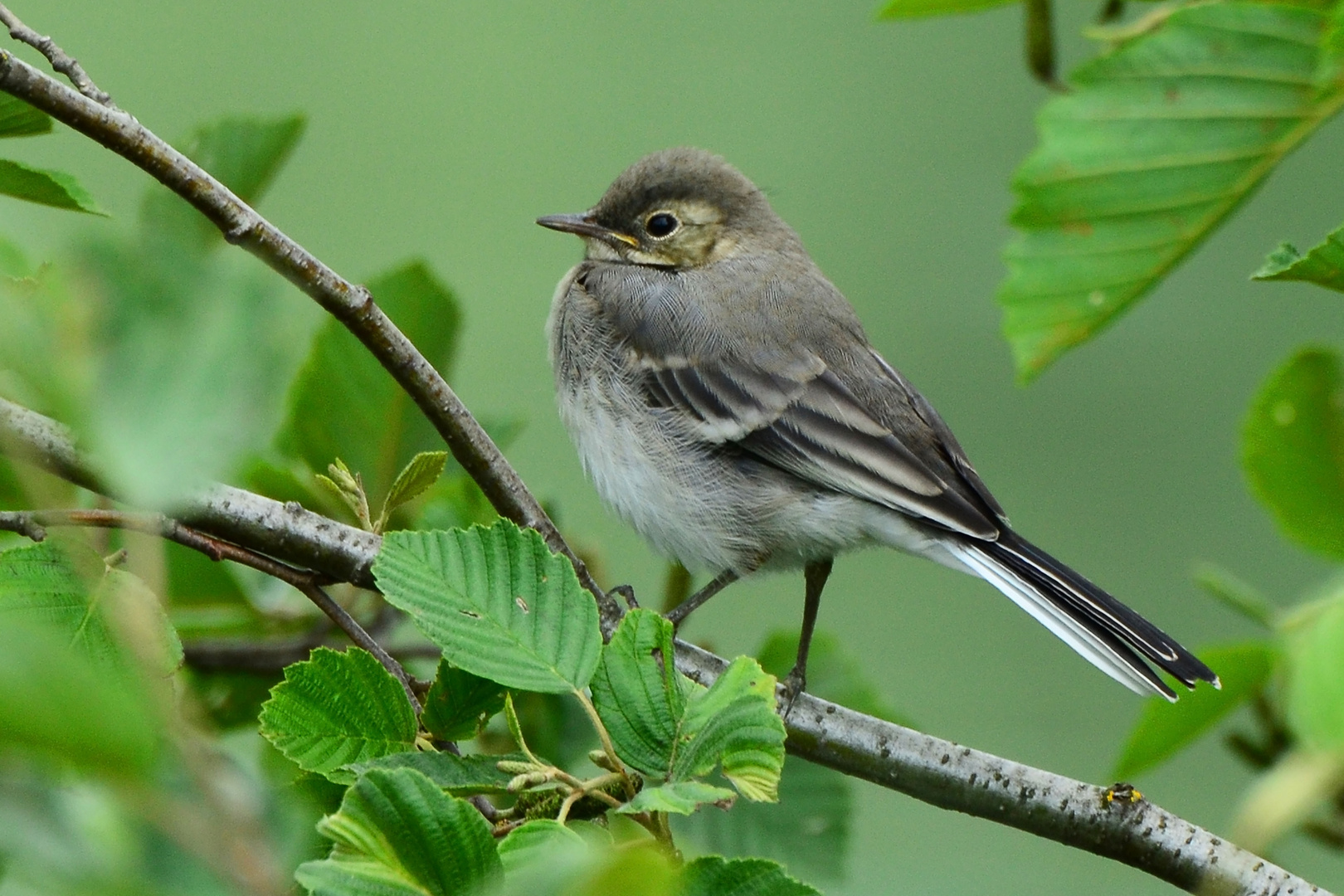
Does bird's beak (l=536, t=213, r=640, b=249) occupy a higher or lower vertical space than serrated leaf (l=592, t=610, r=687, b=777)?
higher

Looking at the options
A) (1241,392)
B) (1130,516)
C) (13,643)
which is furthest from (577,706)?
(1241,392)

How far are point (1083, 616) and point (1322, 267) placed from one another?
836 millimetres

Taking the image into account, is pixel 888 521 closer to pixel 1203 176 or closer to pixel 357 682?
pixel 1203 176

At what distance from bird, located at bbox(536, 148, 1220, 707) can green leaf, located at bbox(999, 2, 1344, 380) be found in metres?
0.32

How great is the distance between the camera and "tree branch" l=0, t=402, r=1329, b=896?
4.24 ft

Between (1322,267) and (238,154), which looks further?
(238,154)

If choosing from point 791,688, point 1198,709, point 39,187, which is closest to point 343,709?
point 39,187

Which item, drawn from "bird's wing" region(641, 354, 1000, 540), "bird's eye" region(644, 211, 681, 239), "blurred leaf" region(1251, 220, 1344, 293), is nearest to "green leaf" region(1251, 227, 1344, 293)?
"blurred leaf" region(1251, 220, 1344, 293)

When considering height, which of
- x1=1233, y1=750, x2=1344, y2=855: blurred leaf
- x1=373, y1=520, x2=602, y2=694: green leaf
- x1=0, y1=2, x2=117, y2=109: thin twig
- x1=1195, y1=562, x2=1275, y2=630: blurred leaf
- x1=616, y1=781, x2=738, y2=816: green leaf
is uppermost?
x1=0, y1=2, x2=117, y2=109: thin twig

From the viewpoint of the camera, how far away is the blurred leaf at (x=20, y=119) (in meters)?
1.16

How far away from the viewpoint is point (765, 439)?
2.20m

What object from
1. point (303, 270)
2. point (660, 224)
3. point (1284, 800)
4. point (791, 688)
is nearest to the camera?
point (1284, 800)

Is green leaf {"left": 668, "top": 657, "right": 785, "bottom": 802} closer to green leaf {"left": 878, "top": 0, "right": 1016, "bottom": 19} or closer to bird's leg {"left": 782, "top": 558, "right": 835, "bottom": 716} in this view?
bird's leg {"left": 782, "top": 558, "right": 835, "bottom": 716}

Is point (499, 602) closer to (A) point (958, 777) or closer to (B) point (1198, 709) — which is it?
(A) point (958, 777)
